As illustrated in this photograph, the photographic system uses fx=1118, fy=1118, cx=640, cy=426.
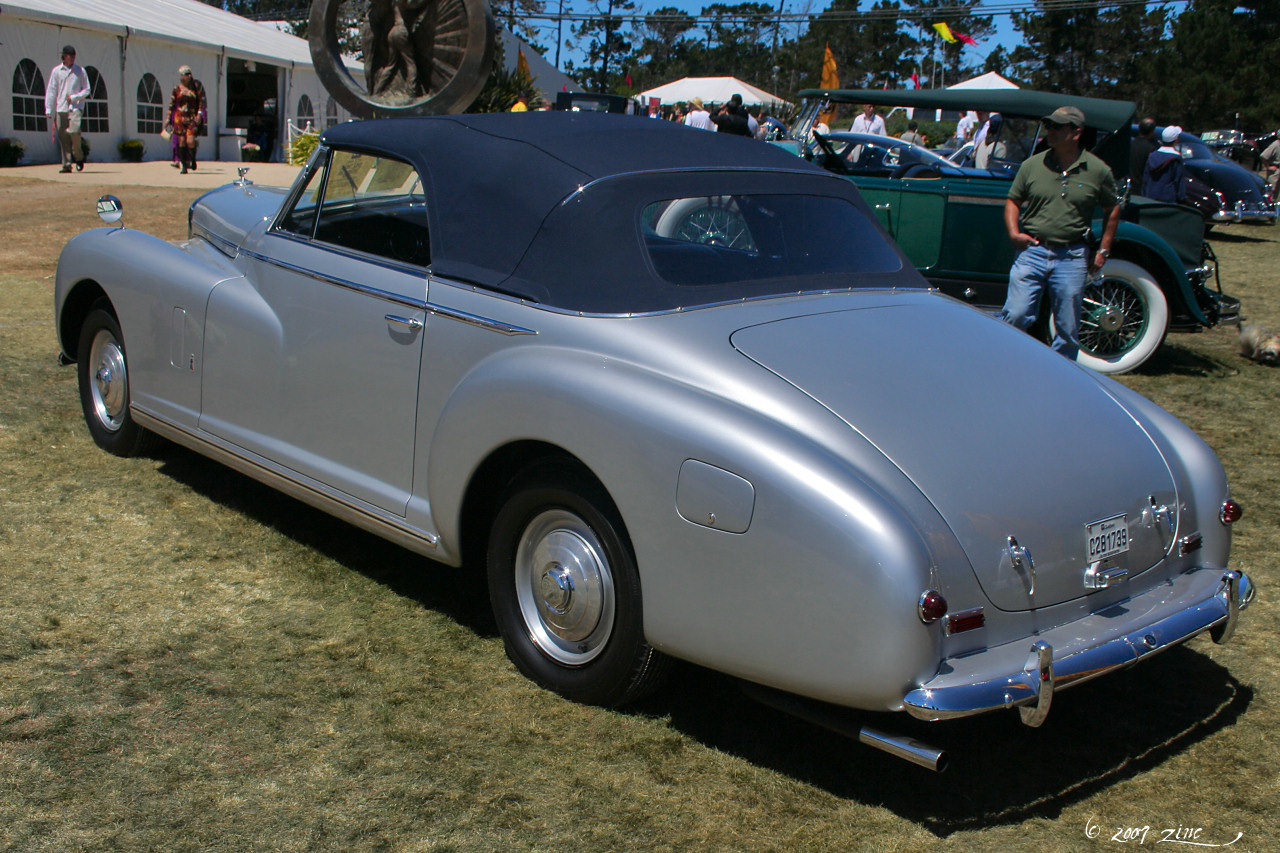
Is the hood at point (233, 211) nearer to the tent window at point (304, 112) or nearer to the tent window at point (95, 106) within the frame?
the tent window at point (95, 106)

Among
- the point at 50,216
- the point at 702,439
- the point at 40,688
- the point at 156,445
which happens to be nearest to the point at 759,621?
the point at 702,439

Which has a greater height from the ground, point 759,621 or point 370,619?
point 759,621

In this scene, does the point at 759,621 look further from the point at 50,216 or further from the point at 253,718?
the point at 50,216

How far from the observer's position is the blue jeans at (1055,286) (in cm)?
643

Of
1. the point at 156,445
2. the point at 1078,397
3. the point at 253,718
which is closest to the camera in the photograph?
the point at 253,718

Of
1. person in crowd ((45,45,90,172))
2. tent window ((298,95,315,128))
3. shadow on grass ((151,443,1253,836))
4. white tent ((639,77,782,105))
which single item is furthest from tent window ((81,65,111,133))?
white tent ((639,77,782,105))

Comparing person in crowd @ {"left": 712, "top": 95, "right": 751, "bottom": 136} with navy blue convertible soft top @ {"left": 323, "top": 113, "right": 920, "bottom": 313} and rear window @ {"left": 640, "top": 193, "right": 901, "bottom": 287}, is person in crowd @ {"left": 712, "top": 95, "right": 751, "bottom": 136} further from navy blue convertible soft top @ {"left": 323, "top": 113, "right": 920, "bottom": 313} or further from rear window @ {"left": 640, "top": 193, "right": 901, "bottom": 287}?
rear window @ {"left": 640, "top": 193, "right": 901, "bottom": 287}

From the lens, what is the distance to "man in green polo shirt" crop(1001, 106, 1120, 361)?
630cm

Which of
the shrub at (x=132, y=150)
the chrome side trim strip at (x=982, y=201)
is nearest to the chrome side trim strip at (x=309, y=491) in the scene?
the chrome side trim strip at (x=982, y=201)

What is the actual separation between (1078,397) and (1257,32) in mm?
49306

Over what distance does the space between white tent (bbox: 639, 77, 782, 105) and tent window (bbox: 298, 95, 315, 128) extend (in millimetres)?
14007

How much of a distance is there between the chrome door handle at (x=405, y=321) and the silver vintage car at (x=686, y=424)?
0.05 feet

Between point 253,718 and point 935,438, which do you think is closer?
point 935,438

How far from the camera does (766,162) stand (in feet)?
12.5
